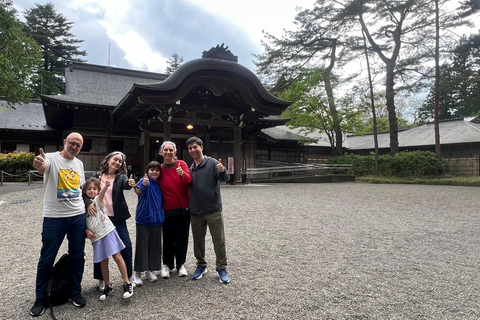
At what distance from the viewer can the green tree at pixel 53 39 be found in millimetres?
30891

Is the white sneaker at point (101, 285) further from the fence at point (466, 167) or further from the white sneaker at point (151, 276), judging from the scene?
the fence at point (466, 167)

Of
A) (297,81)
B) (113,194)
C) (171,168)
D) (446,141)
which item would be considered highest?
(297,81)

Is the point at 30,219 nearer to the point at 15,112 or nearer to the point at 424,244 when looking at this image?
the point at 424,244

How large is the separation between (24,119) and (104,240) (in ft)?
56.4

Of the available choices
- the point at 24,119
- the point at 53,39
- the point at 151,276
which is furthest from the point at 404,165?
the point at 53,39

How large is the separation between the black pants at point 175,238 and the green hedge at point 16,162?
13476 mm

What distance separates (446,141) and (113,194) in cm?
2454

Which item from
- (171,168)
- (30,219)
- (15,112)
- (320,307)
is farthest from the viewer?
(15,112)

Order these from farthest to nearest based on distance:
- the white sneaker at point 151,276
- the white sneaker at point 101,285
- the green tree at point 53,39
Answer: the green tree at point 53,39 → the white sneaker at point 151,276 → the white sneaker at point 101,285

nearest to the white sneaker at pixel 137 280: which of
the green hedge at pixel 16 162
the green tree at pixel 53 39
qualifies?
the green hedge at pixel 16 162

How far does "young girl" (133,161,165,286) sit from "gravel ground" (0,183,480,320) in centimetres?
19

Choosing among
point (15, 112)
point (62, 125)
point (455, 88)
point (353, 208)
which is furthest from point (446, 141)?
point (15, 112)

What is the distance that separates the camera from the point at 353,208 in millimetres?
7520

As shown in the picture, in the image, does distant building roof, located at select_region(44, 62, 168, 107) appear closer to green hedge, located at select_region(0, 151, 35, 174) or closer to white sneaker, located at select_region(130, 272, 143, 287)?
green hedge, located at select_region(0, 151, 35, 174)
